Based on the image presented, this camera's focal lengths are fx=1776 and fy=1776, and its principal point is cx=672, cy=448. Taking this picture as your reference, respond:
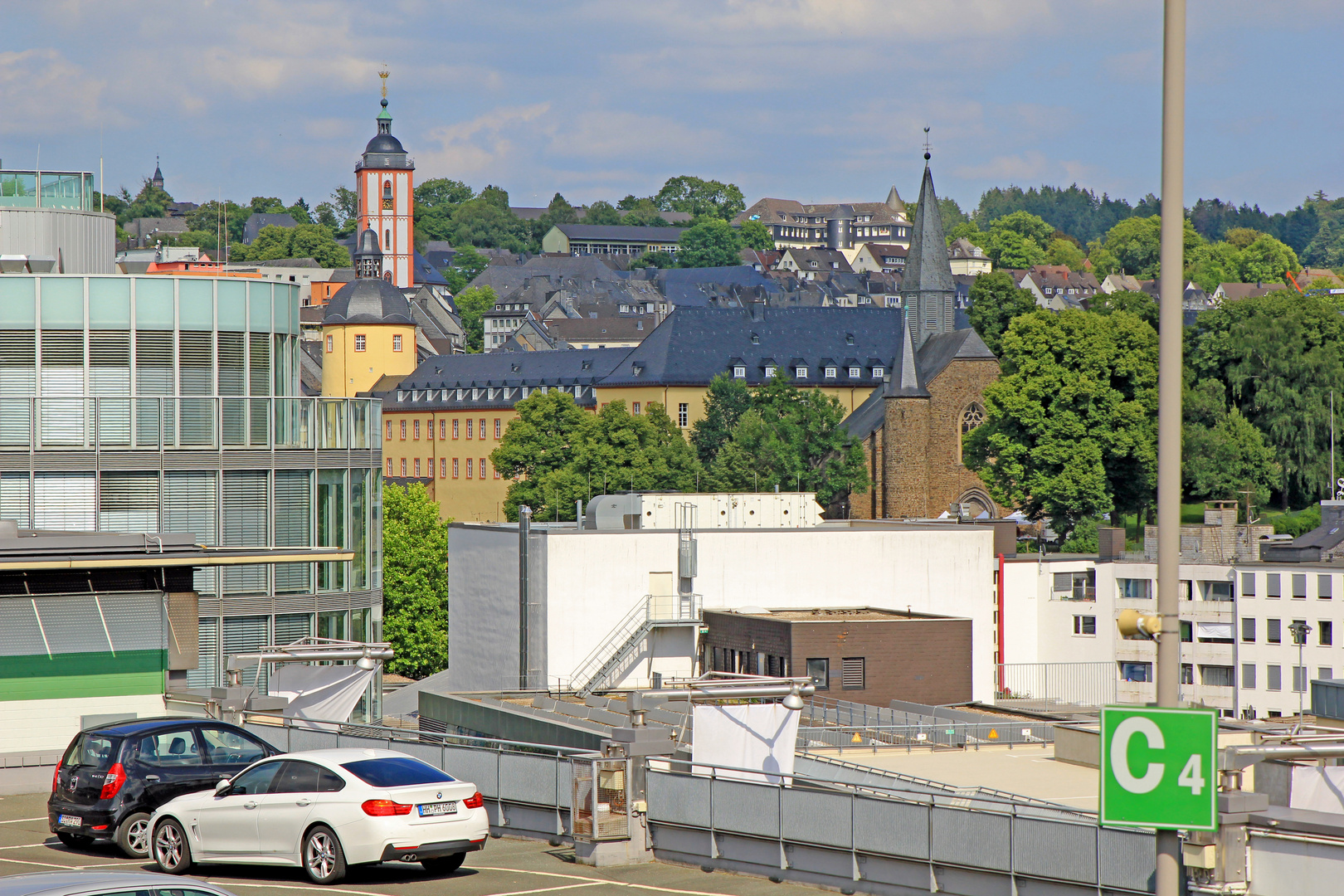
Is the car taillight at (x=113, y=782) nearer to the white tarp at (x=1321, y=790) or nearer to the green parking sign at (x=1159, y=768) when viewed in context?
the white tarp at (x=1321, y=790)

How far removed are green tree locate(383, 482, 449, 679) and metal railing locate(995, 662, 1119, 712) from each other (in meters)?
31.4

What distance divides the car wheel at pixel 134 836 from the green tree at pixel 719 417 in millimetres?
111057

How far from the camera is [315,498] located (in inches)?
1401

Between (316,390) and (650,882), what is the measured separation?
588 feet

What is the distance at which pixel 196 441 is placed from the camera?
34531 mm

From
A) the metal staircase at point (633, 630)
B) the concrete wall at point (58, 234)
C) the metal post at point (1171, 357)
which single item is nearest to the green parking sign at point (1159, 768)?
the metal post at point (1171, 357)

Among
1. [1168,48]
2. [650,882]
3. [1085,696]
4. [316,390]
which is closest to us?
[1168,48]

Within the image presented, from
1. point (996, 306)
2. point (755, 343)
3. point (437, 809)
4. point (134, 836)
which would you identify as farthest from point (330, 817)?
point (755, 343)

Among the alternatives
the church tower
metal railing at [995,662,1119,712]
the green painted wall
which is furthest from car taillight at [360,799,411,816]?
the church tower

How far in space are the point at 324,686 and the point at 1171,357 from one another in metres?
15.9

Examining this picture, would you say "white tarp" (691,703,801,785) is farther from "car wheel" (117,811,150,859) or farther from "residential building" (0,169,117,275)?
"residential building" (0,169,117,275)

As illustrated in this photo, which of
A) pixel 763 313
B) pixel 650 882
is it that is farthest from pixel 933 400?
pixel 650 882

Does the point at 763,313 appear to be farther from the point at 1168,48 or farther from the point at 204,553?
the point at 1168,48

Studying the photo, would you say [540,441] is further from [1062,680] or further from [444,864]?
[444,864]
